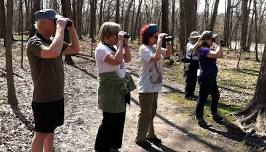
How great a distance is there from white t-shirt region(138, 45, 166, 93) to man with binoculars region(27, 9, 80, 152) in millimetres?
1648

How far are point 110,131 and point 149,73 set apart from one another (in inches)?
45.8

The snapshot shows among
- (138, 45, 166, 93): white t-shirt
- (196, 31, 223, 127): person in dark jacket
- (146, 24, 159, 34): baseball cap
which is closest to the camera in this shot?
(146, 24, 159, 34): baseball cap

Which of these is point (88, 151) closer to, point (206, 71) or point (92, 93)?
point (206, 71)

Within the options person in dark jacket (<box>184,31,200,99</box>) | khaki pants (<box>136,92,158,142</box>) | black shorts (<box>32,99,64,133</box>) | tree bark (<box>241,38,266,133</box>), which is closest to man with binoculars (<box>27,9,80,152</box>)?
black shorts (<box>32,99,64,133</box>)

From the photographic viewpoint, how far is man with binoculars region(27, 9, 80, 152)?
4055 mm

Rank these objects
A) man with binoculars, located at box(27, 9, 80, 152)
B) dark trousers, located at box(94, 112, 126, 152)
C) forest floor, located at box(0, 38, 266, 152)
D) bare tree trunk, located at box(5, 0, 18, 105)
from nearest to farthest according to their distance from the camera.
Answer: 1. man with binoculars, located at box(27, 9, 80, 152)
2. dark trousers, located at box(94, 112, 126, 152)
3. forest floor, located at box(0, 38, 266, 152)
4. bare tree trunk, located at box(5, 0, 18, 105)

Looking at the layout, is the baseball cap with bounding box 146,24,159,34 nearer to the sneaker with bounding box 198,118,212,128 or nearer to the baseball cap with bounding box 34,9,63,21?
the baseball cap with bounding box 34,9,63,21

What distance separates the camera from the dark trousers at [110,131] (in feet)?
17.4

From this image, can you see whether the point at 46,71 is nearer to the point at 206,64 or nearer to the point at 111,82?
the point at 111,82

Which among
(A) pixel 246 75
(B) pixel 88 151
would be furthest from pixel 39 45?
(A) pixel 246 75

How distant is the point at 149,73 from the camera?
6.03 meters

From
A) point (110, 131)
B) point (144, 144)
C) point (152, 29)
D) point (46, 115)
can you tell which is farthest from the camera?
point (144, 144)

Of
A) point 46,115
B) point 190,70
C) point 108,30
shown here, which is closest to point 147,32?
point 108,30

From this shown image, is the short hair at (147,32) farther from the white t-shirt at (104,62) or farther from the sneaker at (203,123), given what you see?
the sneaker at (203,123)
